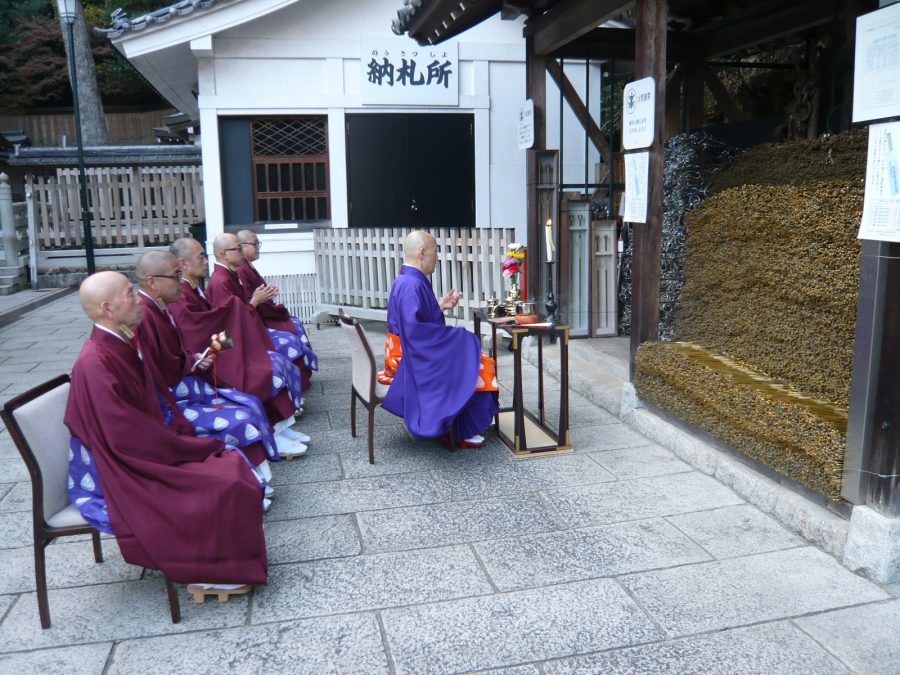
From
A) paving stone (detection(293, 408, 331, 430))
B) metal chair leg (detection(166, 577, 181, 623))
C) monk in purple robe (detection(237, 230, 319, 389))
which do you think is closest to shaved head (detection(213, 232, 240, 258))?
monk in purple robe (detection(237, 230, 319, 389))

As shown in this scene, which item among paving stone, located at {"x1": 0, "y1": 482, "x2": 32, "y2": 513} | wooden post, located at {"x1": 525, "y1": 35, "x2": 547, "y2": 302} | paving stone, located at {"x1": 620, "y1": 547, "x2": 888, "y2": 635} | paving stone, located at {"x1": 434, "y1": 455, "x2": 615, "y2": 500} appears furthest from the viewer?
wooden post, located at {"x1": 525, "y1": 35, "x2": 547, "y2": 302}

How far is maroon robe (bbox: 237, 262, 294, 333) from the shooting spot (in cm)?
634

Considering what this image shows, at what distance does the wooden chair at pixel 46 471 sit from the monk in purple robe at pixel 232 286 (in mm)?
2112

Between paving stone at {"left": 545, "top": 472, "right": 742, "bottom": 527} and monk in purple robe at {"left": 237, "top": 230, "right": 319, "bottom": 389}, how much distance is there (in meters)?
2.85

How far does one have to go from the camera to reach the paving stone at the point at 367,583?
3.13m

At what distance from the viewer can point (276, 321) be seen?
21.3 feet

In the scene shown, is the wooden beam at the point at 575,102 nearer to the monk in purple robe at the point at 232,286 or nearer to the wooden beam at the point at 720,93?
the wooden beam at the point at 720,93

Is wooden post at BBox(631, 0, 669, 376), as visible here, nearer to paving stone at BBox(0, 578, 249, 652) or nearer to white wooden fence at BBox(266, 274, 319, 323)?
paving stone at BBox(0, 578, 249, 652)

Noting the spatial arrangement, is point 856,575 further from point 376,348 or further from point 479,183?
point 479,183

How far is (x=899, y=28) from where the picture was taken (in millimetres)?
2916

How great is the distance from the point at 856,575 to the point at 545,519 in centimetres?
144

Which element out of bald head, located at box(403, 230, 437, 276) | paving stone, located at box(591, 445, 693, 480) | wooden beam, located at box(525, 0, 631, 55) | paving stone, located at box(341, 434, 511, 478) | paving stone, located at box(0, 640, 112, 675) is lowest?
paving stone, located at box(0, 640, 112, 675)

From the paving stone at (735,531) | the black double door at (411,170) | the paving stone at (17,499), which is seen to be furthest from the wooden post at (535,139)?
the paving stone at (17,499)

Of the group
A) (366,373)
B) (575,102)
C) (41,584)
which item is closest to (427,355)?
(366,373)
